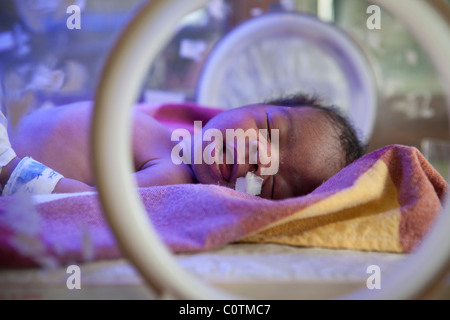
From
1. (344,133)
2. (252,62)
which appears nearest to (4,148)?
(344,133)

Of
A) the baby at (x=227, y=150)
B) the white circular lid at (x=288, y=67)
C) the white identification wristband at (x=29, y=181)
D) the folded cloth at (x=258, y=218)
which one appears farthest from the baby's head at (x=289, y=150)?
the white circular lid at (x=288, y=67)

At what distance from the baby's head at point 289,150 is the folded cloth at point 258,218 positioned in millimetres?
145

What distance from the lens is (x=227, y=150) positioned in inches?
33.2

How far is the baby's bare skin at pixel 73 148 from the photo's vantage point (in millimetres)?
887

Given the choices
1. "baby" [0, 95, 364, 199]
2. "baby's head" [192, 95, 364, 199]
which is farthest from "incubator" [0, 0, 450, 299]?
"baby's head" [192, 95, 364, 199]

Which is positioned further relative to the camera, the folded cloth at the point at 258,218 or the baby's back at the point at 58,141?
the baby's back at the point at 58,141

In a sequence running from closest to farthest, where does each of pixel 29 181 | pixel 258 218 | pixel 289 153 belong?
pixel 258 218 → pixel 29 181 → pixel 289 153

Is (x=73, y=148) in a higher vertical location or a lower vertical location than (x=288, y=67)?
lower

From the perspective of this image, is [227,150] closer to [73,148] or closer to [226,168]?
[226,168]

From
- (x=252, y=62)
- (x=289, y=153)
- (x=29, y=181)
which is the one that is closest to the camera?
(x=29, y=181)

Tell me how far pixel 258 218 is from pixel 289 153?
1.04 feet

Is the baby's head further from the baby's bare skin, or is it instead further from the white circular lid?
the white circular lid

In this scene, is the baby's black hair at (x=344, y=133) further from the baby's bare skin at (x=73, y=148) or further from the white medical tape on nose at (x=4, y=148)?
the white medical tape on nose at (x=4, y=148)
